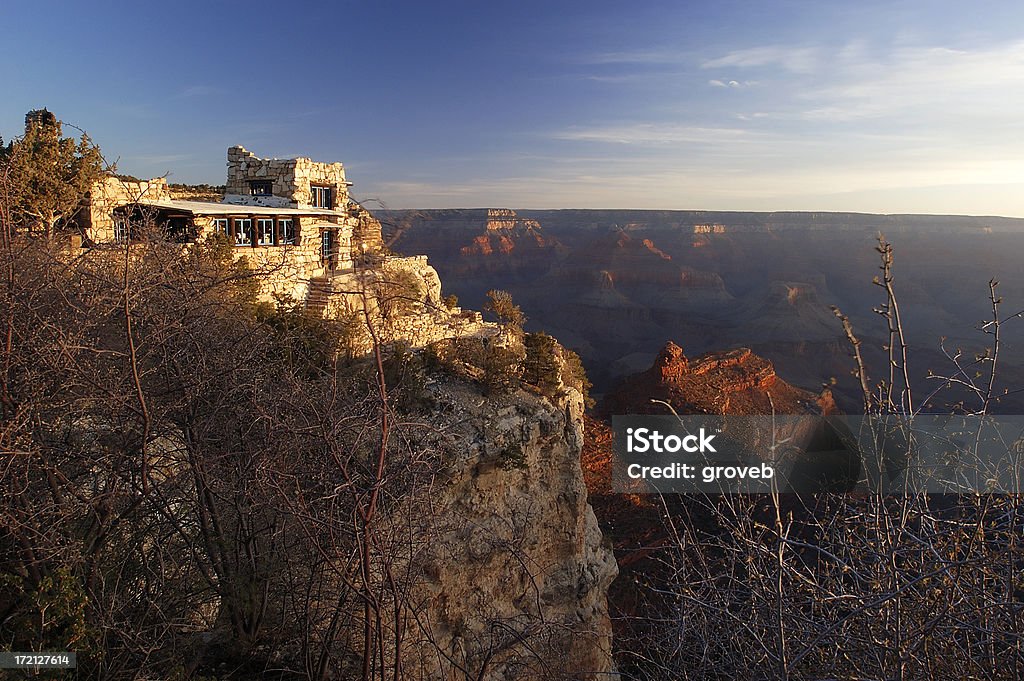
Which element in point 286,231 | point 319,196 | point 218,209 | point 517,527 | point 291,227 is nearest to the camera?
point 517,527

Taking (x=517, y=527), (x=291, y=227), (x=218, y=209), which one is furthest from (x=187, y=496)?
(x=291, y=227)

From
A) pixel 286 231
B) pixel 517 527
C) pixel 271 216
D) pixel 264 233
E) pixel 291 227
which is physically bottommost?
pixel 517 527

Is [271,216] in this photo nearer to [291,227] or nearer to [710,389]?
[291,227]

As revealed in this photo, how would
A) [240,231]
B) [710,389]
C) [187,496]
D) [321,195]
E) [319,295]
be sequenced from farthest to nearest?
[710,389] < [321,195] < [240,231] < [319,295] < [187,496]

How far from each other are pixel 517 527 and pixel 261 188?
14.8 meters

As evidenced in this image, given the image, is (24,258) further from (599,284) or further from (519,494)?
(599,284)

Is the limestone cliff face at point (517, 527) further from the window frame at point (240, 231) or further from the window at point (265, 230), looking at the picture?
the window at point (265, 230)

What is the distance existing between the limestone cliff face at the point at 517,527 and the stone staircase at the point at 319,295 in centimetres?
409

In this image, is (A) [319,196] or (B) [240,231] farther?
(A) [319,196]

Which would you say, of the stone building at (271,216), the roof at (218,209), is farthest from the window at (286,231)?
the roof at (218,209)

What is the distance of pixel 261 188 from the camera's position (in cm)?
1922

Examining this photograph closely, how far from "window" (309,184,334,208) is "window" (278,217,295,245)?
2692mm

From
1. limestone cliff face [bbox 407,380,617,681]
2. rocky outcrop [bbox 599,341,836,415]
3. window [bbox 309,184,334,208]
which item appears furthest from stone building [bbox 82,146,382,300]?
rocky outcrop [bbox 599,341,836,415]

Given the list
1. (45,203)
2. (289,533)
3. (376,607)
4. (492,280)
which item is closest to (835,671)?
(376,607)
